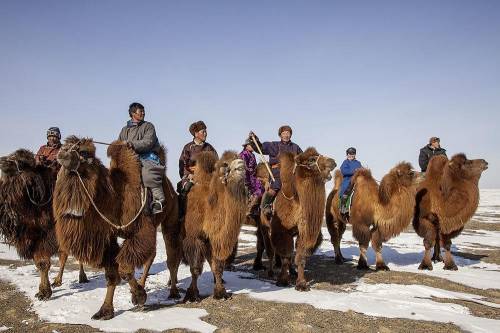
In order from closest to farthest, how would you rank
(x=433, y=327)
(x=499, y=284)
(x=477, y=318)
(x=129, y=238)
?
(x=433, y=327) → (x=477, y=318) → (x=129, y=238) → (x=499, y=284)

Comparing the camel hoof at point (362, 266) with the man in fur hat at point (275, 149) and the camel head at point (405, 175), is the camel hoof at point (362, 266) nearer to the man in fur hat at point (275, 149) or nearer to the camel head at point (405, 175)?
the camel head at point (405, 175)

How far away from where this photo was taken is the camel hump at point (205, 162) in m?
6.49

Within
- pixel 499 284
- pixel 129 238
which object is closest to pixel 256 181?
pixel 129 238

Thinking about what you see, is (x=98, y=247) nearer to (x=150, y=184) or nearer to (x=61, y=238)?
(x=61, y=238)

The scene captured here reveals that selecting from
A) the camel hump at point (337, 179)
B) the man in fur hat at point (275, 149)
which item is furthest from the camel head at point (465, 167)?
the man in fur hat at point (275, 149)

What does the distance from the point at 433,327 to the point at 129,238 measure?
4126 millimetres

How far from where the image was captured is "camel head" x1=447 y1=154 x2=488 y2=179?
9.34 meters

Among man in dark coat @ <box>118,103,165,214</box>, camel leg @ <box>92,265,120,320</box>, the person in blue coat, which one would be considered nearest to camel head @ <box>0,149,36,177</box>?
man in dark coat @ <box>118,103,165,214</box>

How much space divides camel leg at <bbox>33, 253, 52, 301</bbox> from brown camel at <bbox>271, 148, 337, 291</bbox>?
389 centimetres

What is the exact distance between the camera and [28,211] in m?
6.35

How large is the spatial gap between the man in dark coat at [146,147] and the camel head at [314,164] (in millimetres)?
2431

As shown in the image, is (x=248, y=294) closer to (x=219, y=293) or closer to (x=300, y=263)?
(x=219, y=293)

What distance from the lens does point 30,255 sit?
6.46m

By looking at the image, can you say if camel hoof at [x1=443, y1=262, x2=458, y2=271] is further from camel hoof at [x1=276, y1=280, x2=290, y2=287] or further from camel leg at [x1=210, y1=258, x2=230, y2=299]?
camel leg at [x1=210, y1=258, x2=230, y2=299]
